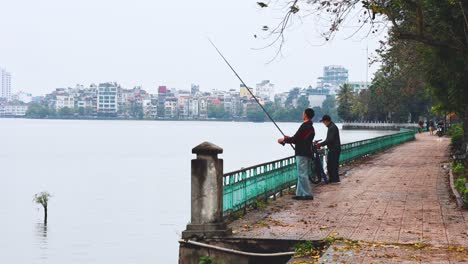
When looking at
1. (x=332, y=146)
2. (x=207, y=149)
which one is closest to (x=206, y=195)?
(x=207, y=149)

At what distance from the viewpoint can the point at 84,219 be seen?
120ft

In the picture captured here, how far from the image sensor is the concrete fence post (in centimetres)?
1191

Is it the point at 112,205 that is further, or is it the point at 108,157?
the point at 108,157

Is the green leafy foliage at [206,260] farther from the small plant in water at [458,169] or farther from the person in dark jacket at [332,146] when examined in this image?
the small plant in water at [458,169]

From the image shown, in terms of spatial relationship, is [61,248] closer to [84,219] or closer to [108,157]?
[84,219]

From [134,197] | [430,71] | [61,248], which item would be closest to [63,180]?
[134,197]

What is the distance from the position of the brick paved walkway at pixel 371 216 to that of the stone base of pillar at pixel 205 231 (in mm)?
352

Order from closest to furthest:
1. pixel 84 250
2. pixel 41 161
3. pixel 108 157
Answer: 1. pixel 84 250
2. pixel 41 161
3. pixel 108 157

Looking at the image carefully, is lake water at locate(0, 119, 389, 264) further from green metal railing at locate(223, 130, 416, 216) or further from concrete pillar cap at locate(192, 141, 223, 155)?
concrete pillar cap at locate(192, 141, 223, 155)

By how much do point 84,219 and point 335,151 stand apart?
18.2 metres

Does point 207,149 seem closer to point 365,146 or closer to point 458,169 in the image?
point 458,169

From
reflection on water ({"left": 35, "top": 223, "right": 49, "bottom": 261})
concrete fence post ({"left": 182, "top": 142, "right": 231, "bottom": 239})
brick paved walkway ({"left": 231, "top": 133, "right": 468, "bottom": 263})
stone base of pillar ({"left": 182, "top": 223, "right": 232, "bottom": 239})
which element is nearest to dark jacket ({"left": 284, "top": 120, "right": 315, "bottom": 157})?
brick paved walkway ({"left": 231, "top": 133, "right": 468, "bottom": 263})

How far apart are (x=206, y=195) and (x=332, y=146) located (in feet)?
33.4

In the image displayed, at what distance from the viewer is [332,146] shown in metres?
21.7
